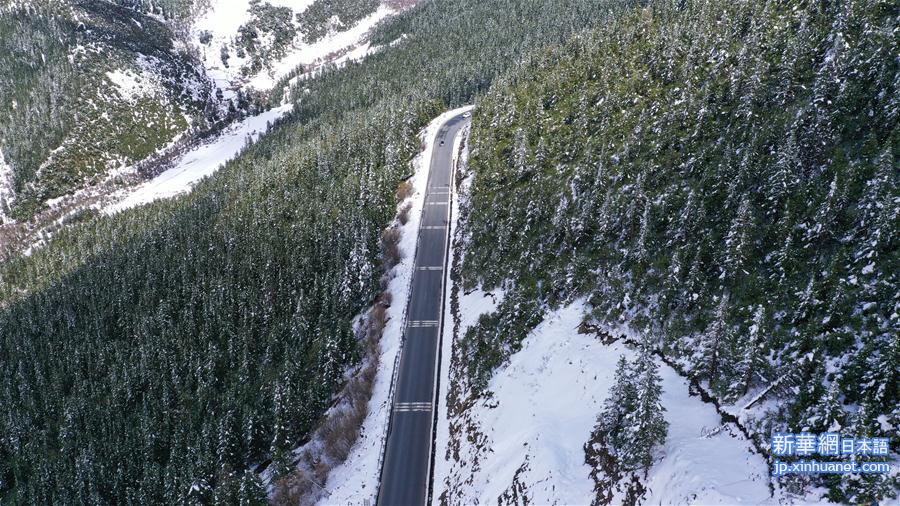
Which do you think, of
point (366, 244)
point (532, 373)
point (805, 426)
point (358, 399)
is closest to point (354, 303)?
point (366, 244)

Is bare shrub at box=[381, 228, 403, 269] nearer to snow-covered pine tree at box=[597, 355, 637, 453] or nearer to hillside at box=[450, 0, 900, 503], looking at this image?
hillside at box=[450, 0, 900, 503]

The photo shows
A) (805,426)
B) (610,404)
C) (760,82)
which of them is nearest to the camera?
(805,426)

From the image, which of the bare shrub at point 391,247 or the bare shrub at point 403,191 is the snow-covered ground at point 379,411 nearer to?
the bare shrub at point 391,247

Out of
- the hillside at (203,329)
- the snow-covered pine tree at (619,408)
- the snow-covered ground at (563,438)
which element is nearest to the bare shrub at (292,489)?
the hillside at (203,329)

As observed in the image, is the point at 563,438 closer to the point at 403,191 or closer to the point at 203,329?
the point at 203,329

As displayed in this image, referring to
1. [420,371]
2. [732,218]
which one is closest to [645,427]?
Answer: [732,218]

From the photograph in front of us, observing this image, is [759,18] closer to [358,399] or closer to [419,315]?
[419,315]
